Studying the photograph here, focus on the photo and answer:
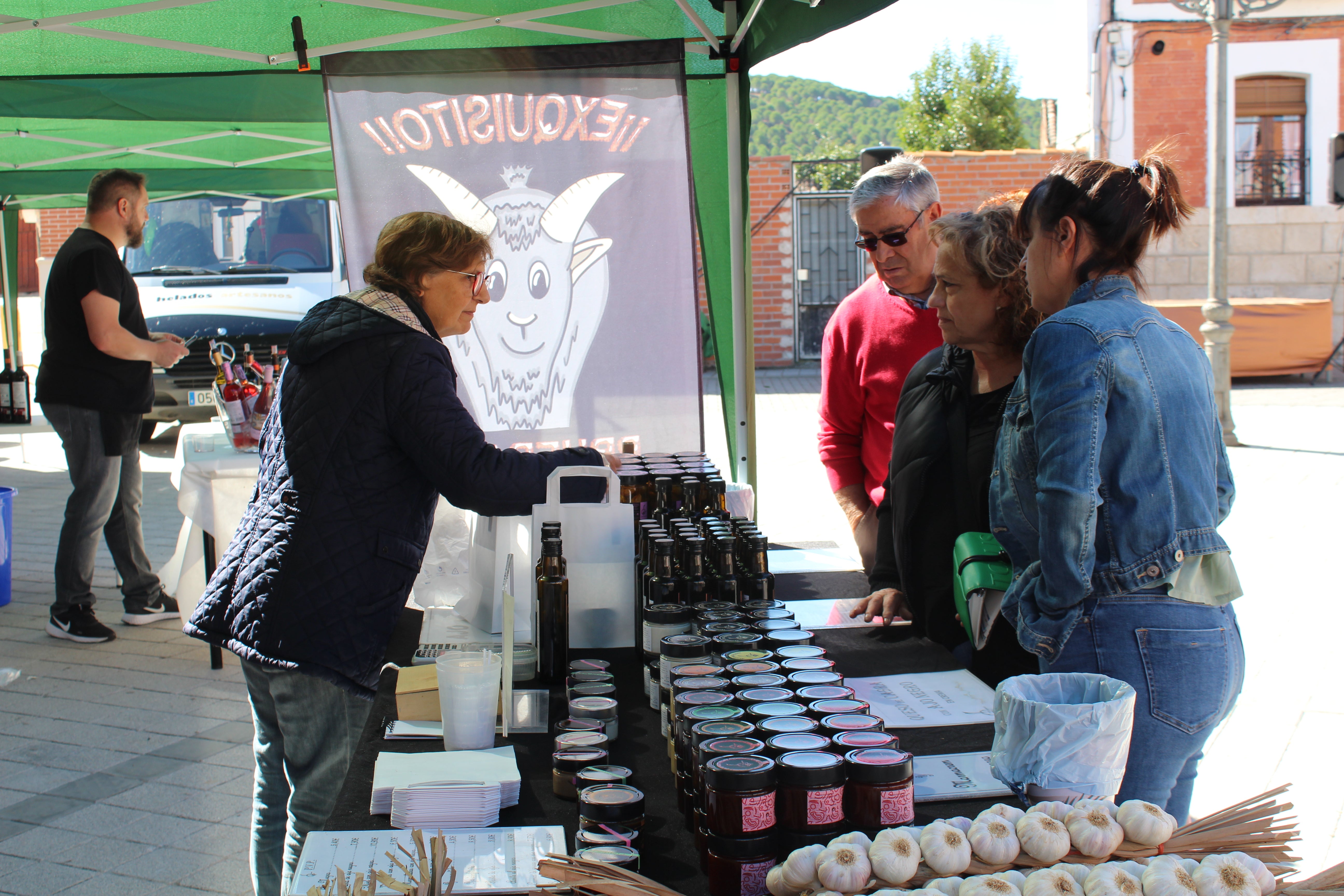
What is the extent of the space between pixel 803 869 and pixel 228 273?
28.5 ft

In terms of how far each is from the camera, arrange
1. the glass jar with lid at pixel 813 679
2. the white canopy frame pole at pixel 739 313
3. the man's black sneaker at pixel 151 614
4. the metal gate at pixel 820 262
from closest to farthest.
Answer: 1. the glass jar with lid at pixel 813 679
2. the white canopy frame pole at pixel 739 313
3. the man's black sneaker at pixel 151 614
4. the metal gate at pixel 820 262

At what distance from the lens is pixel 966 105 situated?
24328 millimetres

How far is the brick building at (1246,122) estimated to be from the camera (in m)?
13.7

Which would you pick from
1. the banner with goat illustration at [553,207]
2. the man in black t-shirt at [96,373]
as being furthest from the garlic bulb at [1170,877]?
the man in black t-shirt at [96,373]

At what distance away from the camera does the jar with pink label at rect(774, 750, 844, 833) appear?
3.62 ft

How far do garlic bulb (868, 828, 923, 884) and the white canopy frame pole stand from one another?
270 centimetres

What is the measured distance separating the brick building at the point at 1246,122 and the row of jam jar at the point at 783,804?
1397 cm

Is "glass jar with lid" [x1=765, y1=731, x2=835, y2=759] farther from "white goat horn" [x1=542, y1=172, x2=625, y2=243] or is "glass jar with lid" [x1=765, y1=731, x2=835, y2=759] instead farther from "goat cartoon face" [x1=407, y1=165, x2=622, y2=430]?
"white goat horn" [x1=542, y1=172, x2=625, y2=243]

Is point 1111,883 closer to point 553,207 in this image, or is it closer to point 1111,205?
point 1111,205

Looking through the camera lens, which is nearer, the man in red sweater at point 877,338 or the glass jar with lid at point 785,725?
the glass jar with lid at point 785,725

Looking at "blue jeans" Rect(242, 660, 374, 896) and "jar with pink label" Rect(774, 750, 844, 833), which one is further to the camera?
"blue jeans" Rect(242, 660, 374, 896)

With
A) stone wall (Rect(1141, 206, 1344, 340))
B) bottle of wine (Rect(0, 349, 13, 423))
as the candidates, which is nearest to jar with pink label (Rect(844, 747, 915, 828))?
bottle of wine (Rect(0, 349, 13, 423))

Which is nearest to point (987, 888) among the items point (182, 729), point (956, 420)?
point (956, 420)

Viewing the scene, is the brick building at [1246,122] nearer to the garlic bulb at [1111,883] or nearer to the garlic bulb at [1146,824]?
the garlic bulb at [1146,824]
